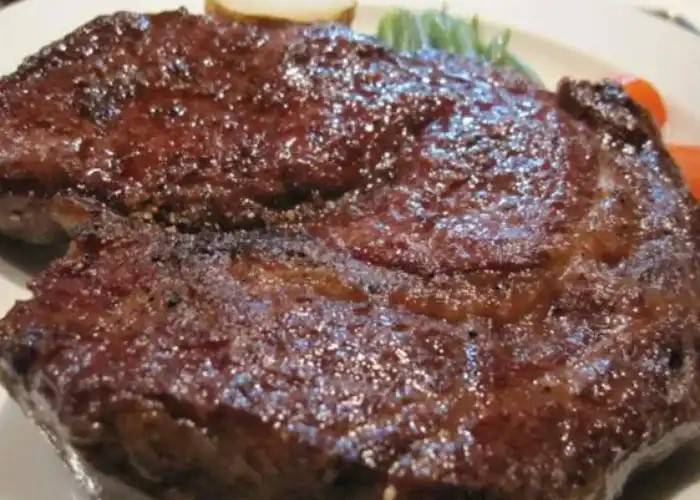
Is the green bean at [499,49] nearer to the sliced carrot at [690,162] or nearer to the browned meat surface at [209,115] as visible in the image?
the sliced carrot at [690,162]

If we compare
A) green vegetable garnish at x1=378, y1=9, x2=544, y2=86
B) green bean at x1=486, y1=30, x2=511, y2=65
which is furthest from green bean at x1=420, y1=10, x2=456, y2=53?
green bean at x1=486, y1=30, x2=511, y2=65

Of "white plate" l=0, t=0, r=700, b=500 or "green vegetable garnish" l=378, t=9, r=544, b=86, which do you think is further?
"green vegetable garnish" l=378, t=9, r=544, b=86

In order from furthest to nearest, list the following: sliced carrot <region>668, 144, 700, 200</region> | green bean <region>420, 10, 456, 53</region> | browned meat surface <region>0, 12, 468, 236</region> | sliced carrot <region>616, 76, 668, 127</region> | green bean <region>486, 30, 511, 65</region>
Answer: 1. green bean <region>420, 10, 456, 53</region>
2. green bean <region>486, 30, 511, 65</region>
3. sliced carrot <region>616, 76, 668, 127</region>
4. sliced carrot <region>668, 144, 700, 200</region>
5. browned meat surface <region>0, 12, 468, 236</region>

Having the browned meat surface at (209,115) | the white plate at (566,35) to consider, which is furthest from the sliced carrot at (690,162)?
the browned meat surface at (209,115)

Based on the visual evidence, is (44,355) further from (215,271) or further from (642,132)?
(642,132)

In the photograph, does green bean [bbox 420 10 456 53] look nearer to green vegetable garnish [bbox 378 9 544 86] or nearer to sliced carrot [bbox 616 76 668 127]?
green vegetable garnish [bbox 378 9 544 86]

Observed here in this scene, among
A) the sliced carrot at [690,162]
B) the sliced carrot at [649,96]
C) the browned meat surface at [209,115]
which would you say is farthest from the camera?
the sliced carrot at [649,96]
